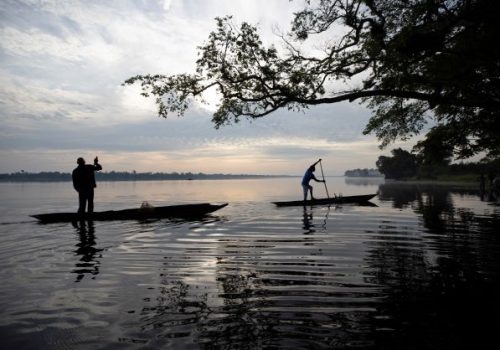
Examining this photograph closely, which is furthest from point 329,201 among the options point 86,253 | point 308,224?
point 86,253

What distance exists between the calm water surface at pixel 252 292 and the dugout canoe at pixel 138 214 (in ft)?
17.9

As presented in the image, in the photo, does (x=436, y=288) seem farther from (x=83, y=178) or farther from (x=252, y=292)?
(x=83, y=178)

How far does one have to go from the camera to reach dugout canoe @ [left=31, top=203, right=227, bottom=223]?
19.1 m

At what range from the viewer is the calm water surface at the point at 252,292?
4988mm

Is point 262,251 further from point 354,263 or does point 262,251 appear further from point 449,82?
point 449,82

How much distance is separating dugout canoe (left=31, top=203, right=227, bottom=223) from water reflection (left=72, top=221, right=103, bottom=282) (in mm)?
2223

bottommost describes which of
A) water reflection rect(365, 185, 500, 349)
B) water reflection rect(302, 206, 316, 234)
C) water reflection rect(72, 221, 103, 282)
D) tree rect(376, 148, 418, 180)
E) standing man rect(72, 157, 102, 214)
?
water reflection rect(72, 221, 103, 282)

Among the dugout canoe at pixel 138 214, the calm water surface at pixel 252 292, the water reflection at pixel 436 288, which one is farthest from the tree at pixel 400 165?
the calm water surface at pixel 252 292

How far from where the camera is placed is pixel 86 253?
10984 mm

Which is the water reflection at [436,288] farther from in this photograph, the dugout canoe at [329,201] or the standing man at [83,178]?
the standing man at [83,178]

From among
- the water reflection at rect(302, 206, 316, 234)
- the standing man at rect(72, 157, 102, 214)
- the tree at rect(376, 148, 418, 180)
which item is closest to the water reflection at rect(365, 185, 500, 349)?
the water reflection at rect(302, 206, 316, 234)

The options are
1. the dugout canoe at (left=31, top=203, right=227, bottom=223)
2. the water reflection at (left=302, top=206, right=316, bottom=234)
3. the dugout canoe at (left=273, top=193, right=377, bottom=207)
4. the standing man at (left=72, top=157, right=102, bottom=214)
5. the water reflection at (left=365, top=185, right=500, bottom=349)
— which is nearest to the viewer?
the water reflection at (left=365, top=185, right=500, bottom=349)

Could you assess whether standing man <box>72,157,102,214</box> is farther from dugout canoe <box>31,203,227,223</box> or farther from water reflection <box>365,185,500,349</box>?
water reflection <box>365,185,500,349</box>

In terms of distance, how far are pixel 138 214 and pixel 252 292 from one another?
592 inches
